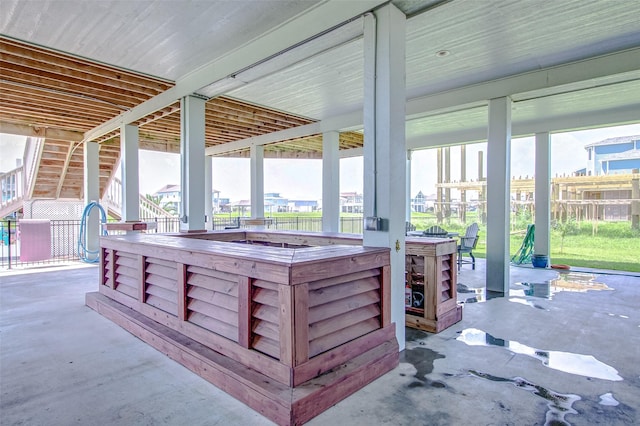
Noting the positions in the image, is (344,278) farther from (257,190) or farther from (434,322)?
(257,190)

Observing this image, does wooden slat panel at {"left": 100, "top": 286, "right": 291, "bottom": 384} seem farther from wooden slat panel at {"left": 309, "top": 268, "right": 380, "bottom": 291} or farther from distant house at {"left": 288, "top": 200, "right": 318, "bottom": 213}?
distant house at {"left": 288, "top": 200, "right": 318, "bottom": 213}

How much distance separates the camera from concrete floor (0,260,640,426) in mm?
2270

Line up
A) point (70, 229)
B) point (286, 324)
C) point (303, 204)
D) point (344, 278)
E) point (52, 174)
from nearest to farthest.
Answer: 1. point (286, 324)
2. point (344, 278)
3. point (52, 174)
4. point (70, 229)
5. point (303, 204)

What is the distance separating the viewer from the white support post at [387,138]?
10.3 feet

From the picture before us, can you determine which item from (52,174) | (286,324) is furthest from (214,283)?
(52,174)

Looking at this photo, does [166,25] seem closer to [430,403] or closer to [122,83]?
[122,83]

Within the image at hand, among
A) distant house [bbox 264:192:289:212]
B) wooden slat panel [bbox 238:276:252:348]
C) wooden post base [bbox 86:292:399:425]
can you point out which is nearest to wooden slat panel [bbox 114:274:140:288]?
wooden post base [bbox 86:292:399:425]

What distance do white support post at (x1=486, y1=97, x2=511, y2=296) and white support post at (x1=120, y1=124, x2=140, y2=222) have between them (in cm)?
711

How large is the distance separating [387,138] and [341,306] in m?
1.53

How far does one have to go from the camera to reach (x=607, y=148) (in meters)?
13.5

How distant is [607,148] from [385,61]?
48.4 ft

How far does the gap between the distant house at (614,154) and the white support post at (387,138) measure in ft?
42.8

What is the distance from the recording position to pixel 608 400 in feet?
8.02

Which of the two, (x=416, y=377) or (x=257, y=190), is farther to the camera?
(x=257, y=190)
